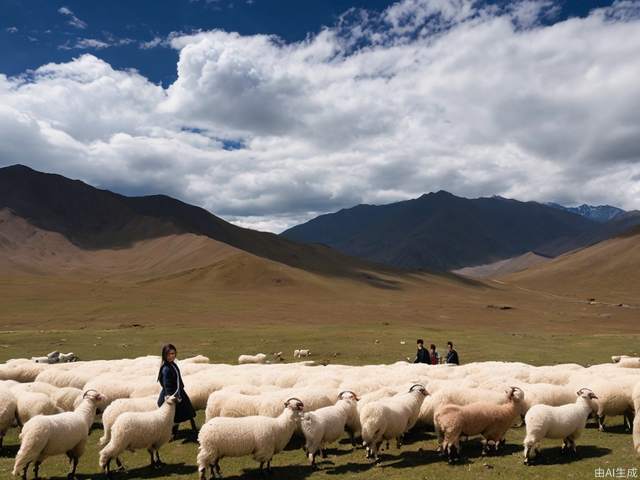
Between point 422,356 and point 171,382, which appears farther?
point 422,356

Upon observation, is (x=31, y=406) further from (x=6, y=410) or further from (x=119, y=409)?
(x=119, y=409)

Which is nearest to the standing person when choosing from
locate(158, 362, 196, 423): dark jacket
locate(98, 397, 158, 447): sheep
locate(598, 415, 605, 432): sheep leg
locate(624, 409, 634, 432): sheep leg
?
locate(158, 362, 196, 423): dark jacket

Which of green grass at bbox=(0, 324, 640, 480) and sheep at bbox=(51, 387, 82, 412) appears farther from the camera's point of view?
sheep at bbox=(51, 387, 82, 412)

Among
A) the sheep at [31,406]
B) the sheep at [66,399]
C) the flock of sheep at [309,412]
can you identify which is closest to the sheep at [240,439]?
the flock of sheep at [309,412]

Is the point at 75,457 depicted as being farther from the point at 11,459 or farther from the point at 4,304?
the point at 4,304

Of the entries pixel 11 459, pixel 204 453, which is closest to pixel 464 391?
pixel 204 453

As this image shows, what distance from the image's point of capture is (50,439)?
965 centimetres

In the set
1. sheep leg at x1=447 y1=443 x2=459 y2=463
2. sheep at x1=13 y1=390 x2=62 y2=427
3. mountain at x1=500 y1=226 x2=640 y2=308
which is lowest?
sheep leg at x1=447 y1=443 x2=459 y2=463

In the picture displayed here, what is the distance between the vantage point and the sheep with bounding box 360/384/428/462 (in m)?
11.1

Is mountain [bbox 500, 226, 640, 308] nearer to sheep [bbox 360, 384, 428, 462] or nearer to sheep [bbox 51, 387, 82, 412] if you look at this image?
sheep [bbox 360, 384, 428, 462]

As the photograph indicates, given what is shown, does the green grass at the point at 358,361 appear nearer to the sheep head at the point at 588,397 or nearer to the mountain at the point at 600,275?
the sheep head at the point at 588,397

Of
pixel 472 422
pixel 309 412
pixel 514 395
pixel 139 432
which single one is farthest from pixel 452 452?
pixel 139 432

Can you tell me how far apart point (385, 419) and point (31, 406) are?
315 inches

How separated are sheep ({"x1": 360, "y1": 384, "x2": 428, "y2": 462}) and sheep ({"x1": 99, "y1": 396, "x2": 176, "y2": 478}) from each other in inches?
162
